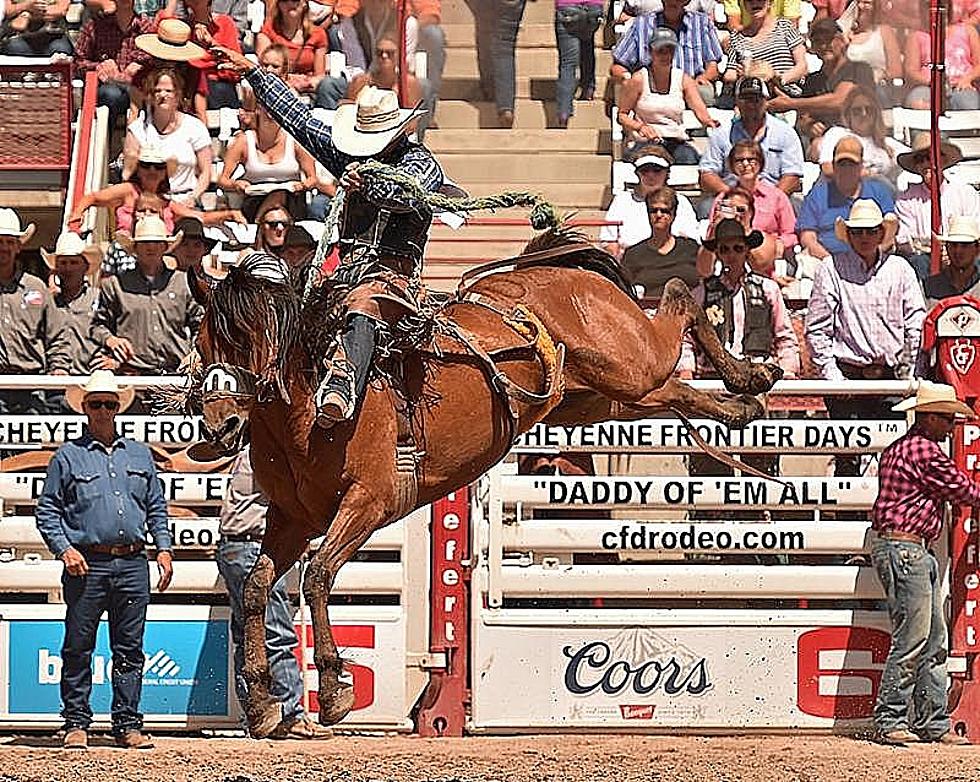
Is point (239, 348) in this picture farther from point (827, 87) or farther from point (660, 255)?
point (827, 87)

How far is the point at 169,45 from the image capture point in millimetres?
13484

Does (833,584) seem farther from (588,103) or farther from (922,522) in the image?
(588,103)

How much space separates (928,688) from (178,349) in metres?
4.41

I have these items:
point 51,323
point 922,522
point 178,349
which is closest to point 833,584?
point 922,522

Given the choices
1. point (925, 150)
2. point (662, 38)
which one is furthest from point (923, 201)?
point (662, 38)

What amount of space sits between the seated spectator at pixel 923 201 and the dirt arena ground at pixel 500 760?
12.7 ft

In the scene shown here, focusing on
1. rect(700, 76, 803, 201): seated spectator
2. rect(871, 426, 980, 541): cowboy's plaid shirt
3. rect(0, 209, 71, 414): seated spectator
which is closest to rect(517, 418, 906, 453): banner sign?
rect(871, 426, 980, 541): cowboy's plaid shirt

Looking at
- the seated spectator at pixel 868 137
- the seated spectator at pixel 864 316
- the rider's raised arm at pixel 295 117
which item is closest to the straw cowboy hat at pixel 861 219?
the seated spectator at pixel 864 316

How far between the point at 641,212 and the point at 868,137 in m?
1.86

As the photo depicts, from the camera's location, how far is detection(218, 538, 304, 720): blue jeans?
10.4m

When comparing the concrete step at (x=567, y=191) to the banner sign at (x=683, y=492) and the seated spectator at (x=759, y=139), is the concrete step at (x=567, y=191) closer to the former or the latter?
the seated spectator at (x=759, y=139)

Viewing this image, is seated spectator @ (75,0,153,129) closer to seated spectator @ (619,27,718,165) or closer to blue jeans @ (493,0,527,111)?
blue jeans @ (493,0,527,111)

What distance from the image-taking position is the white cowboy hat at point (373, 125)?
8539mm

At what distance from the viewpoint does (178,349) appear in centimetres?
1136
